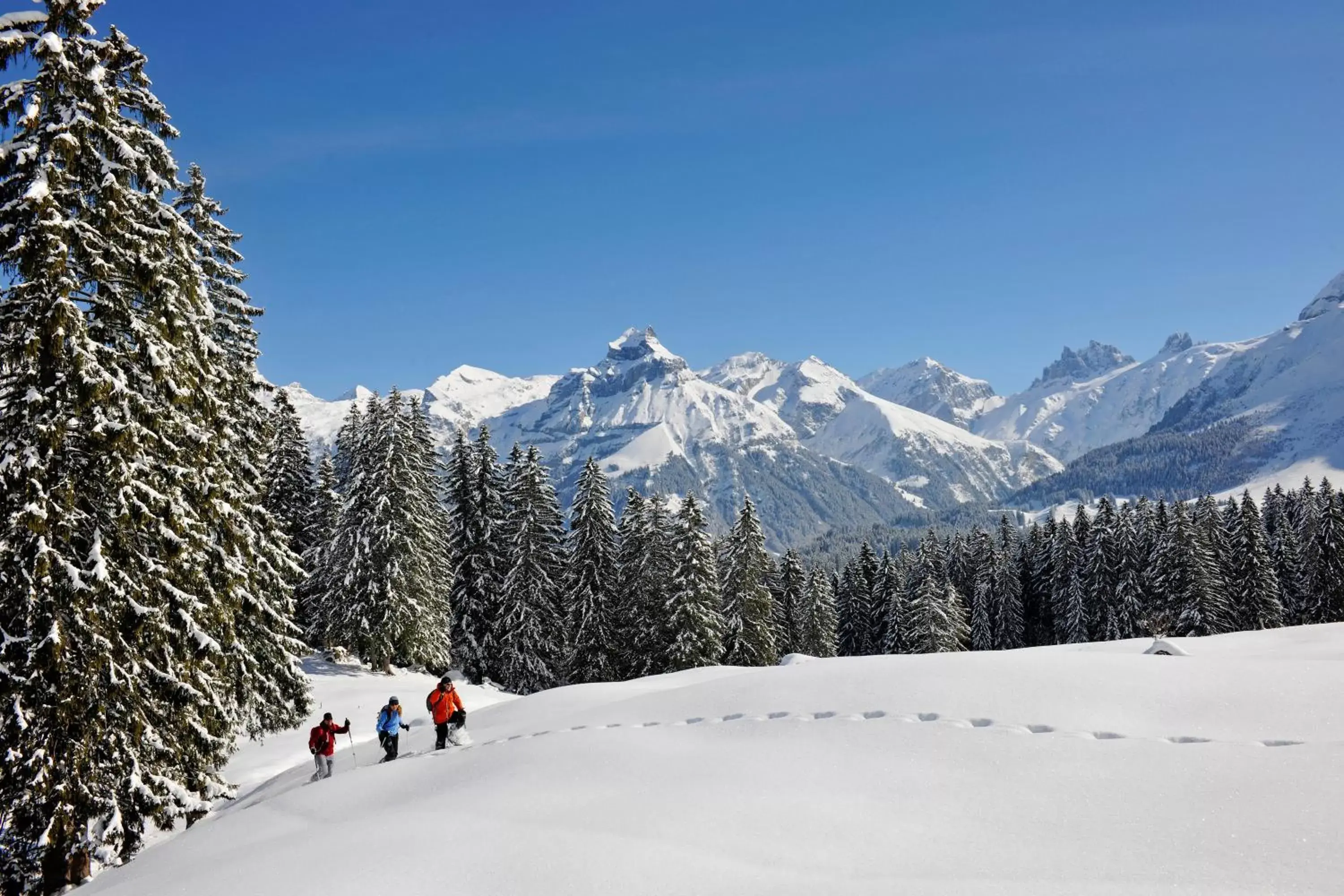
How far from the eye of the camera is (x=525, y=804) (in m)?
10.8

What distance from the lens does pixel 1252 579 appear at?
204 feet

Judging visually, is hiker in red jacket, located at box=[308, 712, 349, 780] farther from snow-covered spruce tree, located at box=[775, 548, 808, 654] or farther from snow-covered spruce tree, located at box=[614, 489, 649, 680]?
snow-covered spruce tree, located at box=[775, 548, 808, 654]

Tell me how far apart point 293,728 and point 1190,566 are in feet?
195

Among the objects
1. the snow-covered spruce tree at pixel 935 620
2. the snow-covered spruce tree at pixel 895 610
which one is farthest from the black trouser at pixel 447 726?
the snow-covered spruce tree at pixel 895 610

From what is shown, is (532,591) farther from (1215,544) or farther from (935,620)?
(1215,544)

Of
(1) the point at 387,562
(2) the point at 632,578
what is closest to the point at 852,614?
Answer: (2) the point at 632,578

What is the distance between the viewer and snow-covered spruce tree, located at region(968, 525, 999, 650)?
77.6 metres

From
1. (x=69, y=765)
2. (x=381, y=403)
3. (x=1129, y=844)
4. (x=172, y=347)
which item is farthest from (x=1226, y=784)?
(x=381, y=403)

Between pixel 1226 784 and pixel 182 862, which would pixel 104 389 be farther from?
pixel 1226 784

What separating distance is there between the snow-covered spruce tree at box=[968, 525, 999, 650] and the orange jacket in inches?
2669

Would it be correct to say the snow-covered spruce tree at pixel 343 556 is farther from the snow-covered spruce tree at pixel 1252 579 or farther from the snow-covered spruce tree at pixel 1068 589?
the snow-covered spruce tree at pixel 1252 579

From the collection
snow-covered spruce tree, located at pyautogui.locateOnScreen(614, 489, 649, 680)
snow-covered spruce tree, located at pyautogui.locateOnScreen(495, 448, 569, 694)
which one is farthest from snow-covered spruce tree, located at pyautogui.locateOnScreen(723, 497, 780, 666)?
snow-covered spruce tree, located at pyautogui.locateOnScreen(495, 448, 569, 694)

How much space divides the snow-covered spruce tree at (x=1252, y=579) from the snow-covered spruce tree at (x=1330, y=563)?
2.71 meters

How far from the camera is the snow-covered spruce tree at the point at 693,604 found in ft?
148
